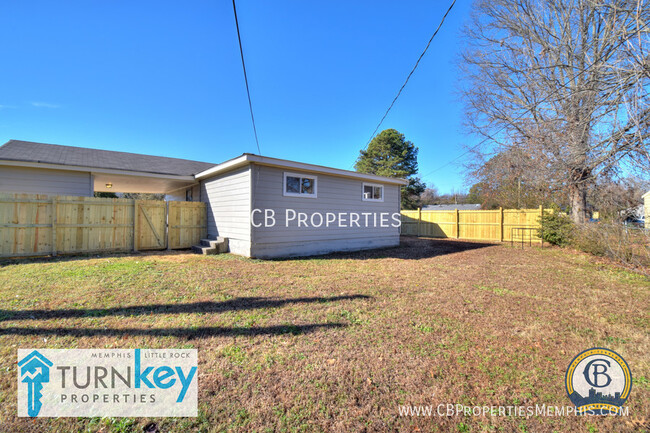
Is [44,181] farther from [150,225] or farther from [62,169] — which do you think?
[150,225]

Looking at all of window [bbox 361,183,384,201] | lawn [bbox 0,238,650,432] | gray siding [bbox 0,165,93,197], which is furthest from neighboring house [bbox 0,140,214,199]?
window [bbox 361,183,384,201]

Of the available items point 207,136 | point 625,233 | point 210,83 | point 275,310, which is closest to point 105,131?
point 207,136

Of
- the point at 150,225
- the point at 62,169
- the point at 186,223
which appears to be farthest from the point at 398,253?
the point at 62,169

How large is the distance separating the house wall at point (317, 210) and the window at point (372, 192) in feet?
0.63

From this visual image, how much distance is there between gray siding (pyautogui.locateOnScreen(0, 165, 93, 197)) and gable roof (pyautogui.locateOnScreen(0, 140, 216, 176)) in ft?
1.21

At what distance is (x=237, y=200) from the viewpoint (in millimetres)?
7770

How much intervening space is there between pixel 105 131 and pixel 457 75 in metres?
16.7

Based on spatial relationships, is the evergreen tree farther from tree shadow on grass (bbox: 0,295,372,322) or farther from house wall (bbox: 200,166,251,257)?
tree shadow on grass (bbox: 0,295,372,322)

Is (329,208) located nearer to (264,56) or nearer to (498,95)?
(264,56)

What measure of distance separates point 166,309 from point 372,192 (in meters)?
8.43

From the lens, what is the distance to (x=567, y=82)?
5121 mm

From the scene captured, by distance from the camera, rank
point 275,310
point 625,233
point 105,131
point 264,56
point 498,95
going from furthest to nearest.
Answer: point 105,131, point 498,95, point 264,56, point 625,233, point 275,310

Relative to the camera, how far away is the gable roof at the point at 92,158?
803 centimetres

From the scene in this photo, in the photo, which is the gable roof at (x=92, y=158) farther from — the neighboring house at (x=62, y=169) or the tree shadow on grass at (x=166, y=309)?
the tree shadow on grass at (x=166, y=309)
